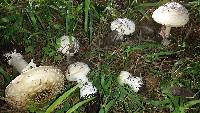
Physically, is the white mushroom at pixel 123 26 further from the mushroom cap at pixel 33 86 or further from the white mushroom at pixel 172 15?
the mushroom cap at pixel 33 86

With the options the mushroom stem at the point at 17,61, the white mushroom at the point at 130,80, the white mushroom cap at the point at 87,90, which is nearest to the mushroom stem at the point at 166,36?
the white mushroom at the point at 130,80

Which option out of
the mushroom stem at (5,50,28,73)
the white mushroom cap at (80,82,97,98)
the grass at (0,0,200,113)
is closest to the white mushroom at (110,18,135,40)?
the grass at (0,0,200,113)

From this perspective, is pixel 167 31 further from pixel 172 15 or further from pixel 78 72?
pixel 78 72

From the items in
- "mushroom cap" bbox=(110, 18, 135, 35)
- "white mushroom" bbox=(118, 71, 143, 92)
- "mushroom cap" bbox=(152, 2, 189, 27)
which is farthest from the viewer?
"mushroom cap" bbox=(110, 18, 135, 35)

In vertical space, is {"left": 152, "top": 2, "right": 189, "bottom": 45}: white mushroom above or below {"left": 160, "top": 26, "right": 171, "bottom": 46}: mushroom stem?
above

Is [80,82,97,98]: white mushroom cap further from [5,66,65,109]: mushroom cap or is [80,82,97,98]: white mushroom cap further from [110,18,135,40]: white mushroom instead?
[110,18,135,40]: white mushroom
